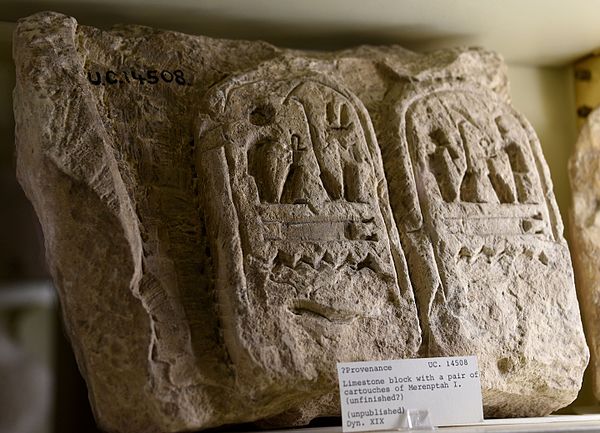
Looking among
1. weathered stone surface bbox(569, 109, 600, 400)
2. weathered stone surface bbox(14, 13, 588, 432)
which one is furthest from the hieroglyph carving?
weathered stone surface bbox(569, 109, 600, 400)

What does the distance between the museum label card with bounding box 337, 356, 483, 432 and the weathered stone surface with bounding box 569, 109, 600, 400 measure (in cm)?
71

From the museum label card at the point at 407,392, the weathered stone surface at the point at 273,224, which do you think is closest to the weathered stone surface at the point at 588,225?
the weathered stone surface at the point at 273,224

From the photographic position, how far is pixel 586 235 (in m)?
2.66

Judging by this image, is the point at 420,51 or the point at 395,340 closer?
Answer: the point at 395,340

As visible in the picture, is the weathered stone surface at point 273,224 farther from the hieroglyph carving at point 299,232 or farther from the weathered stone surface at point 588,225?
the weathered stone surface at point 588,225

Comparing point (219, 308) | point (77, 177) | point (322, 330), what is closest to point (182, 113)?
point (77, 177)

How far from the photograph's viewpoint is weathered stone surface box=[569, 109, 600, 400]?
8.50 ft

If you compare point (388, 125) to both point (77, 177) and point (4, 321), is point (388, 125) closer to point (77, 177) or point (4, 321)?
point (77, 177)

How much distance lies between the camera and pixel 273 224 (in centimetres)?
207

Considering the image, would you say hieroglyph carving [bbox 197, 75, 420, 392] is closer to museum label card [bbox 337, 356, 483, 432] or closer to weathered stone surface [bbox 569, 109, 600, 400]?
museum label card [bbox 337, 356, 483, 432]

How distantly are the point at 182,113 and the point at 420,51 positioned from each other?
102 centimetres

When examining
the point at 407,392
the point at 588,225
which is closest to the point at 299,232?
the point at 407,392

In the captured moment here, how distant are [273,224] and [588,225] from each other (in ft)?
3.90

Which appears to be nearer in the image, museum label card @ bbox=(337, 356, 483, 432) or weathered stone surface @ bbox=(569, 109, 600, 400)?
museum label card @ bbox=(337, 356, 483, 432)
